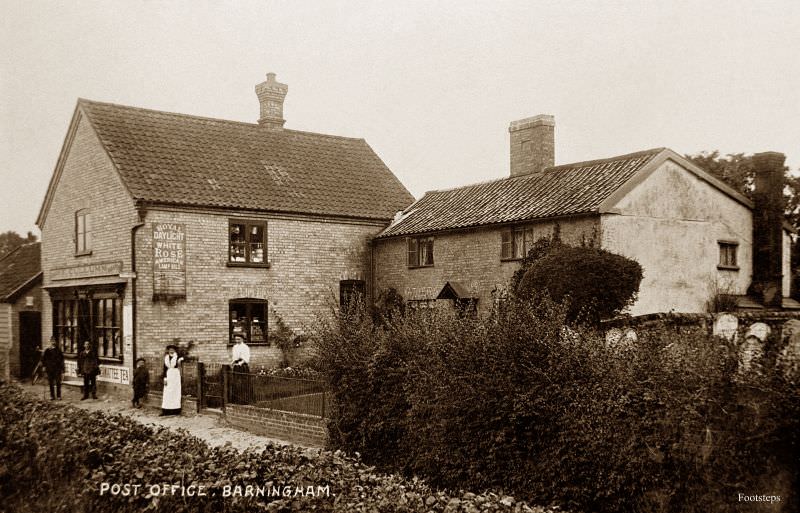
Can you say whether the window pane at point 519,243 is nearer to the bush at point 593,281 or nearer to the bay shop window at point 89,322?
the bush at point 593,281

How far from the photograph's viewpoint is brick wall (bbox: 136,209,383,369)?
22.6 metres

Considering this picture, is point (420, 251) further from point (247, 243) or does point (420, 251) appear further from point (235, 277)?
point (235, 277)

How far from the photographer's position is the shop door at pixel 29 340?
28.5 m

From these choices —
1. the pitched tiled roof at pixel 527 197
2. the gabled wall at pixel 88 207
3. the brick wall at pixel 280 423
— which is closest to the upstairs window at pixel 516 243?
the pitched tiled roof at pixel 527 197

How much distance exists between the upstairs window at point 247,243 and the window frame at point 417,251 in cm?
525

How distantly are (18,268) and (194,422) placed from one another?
1751cm

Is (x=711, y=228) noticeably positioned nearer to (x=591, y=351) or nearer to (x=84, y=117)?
(x=591, y=351)

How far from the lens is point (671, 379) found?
795 cm

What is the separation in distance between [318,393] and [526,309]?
6.34 meters

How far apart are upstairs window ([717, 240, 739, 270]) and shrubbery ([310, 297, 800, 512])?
50.5 ft

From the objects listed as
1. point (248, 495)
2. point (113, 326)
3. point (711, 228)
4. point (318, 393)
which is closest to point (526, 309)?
point (248, 495)

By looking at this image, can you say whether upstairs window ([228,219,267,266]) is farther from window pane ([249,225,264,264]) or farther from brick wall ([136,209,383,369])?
brick wall ([136,209,383,369])

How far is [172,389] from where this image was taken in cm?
1916
